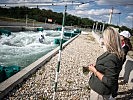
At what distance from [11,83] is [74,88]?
2059mm

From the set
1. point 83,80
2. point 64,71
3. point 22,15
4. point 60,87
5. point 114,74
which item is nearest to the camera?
point 114,74

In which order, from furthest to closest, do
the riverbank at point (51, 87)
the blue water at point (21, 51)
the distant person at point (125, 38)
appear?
the blue water at point (21, 51) < the riverbank at point (51, 87) < the distant person at point (125, 38)

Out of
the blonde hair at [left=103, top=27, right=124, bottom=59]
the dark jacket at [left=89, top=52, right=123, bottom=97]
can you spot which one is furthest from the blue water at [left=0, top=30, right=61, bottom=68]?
the blonde hair at [left=103, top=27, right=124, bottom=59]

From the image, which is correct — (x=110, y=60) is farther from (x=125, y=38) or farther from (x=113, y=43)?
(x=125, y=38)

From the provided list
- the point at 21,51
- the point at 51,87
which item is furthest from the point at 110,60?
the point at 21,51

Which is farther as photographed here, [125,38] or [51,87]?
[51,87]

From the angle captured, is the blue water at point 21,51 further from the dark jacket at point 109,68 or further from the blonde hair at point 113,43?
the blonde hair at point 113,43

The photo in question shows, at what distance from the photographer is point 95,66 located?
3.30 m

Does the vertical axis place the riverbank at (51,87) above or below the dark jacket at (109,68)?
below

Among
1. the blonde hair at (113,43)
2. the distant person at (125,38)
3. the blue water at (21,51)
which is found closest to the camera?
the blonde hair at (113,43)

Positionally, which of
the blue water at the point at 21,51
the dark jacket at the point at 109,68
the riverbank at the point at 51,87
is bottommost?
the blue water at the point at 21,51

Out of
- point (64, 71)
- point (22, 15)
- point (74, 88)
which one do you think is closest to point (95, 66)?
point (74, 88)

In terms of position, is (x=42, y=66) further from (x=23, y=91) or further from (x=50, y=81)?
(x=23, y=91)

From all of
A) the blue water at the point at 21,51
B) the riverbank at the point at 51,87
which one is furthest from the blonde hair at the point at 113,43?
the blue water at the point at 21,51
